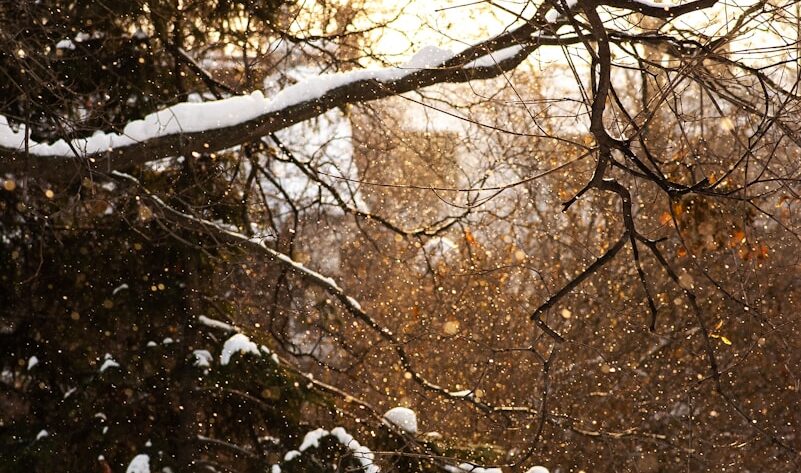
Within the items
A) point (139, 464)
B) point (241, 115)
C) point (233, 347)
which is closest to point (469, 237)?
point (233, 347)

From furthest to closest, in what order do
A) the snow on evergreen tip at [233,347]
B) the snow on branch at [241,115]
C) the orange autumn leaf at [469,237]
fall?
the orange autumn leaf at [469,237] → the snow on evergreen tip at [233,347] → the snow on branch at [241,115]

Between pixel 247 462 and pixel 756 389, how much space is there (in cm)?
813

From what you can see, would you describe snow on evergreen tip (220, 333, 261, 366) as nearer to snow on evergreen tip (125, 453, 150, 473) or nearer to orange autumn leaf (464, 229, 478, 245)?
snow on evergreen tip (125, 453, 150, 473)

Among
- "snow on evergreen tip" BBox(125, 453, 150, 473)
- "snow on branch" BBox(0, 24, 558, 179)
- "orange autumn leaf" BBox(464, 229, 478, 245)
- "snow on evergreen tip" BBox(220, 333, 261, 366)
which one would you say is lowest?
"snow on evergreen tip" BBox(125, 453, 150, 473)

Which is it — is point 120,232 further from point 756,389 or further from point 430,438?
point 756,389

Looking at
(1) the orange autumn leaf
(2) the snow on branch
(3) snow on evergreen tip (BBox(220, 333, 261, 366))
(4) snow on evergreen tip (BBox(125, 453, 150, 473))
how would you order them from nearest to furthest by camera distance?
(2) the snow on branch → (4) snow on evergreen tip (BBox(125, 453, 150, 473)) → (3) snow on evergreen tip (BBox(220, 333, 261, 366)) → (1) the orange autumn leaf

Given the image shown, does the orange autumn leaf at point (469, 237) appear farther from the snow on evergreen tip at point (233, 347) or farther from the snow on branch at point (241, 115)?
the snow on branch at point (241, 115)

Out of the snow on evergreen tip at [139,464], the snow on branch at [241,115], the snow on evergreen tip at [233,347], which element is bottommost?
the snow on evergreen tip at [139,464]

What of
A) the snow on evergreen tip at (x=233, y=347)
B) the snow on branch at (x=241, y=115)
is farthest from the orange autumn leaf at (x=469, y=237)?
the snow on branch at (x=241, y=115)

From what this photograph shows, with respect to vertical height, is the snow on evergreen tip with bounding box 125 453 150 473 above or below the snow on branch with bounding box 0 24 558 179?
below

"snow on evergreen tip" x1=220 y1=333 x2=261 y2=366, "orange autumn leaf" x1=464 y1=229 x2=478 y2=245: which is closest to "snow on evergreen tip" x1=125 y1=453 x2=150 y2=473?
"snow on evergreen tip" x1=220 y1=333 x2=261 y2=366

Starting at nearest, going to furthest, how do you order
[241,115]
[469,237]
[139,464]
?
[241,115] → [139,464] → [469,237]

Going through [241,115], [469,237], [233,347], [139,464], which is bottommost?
[139,464]

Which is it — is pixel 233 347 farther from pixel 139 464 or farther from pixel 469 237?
pixel 469 237
